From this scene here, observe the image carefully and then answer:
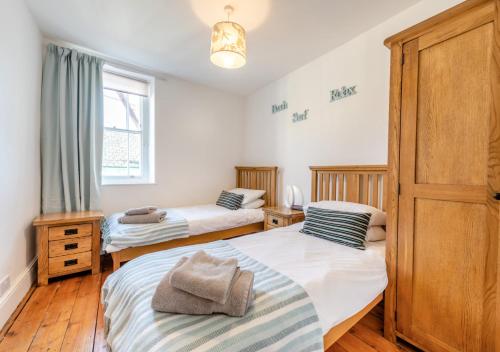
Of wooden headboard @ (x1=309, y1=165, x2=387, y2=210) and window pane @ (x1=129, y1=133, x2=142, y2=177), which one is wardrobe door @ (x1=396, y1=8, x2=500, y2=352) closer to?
wooden headboard @ (x1=309, y1=165, x2=387, y2=210)

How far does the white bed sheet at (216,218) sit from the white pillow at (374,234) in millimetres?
1493

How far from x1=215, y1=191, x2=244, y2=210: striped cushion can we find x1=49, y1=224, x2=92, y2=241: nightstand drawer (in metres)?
1.57

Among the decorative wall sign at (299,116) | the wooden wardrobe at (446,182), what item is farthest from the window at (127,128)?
the wooden wardrobe at (446,182)

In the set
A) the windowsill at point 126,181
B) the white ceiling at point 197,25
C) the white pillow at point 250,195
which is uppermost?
the white ceiling at point 197,25

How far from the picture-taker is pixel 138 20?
2.01 meters

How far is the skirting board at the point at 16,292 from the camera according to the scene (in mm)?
1511

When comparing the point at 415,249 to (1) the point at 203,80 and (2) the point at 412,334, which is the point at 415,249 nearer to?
(2) the point at 412,334

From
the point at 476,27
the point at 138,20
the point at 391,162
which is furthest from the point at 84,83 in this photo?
the point at 476,27

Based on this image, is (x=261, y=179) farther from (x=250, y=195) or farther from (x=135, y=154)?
(x=135, y=154)

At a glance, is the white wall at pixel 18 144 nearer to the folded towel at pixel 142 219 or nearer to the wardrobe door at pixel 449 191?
the folded towel at pixel 142 219

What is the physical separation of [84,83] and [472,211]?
A: 11.6ft

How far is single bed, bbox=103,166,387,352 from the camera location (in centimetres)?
79

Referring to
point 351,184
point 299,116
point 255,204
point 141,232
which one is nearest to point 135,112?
point 141,232

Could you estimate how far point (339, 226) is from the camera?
1720 millimetres
